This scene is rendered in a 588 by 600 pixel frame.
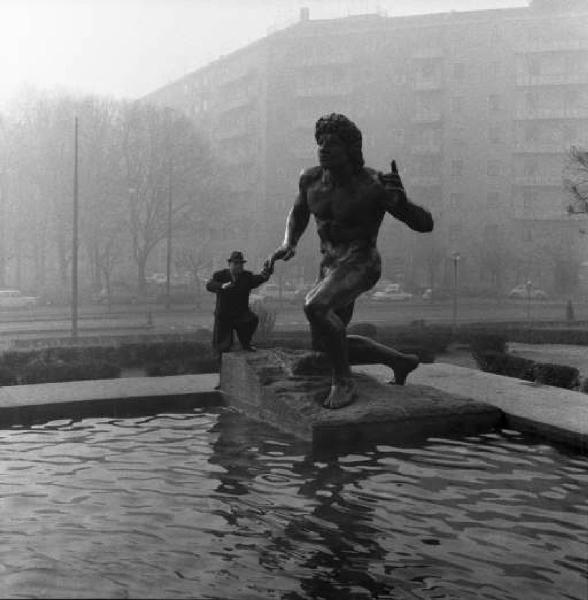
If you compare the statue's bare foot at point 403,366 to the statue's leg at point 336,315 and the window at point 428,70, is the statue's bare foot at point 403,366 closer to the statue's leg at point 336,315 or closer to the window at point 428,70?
the statue's leg at point 336,315

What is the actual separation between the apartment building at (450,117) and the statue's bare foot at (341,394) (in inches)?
1811

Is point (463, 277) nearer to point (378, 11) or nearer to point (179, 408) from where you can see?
point (378, 11)

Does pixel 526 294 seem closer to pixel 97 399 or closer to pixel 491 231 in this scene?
pixel 491 231

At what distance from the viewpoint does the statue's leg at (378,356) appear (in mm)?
7887

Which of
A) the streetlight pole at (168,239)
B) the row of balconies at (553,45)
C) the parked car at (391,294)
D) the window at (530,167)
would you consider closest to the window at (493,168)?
the window at (530,167)

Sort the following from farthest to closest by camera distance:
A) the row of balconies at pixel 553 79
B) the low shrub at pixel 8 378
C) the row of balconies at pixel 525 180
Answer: the row of balconies at pixel 553 79
the row of balconies at pixel 525 180
the low shrub at pixel 8 378

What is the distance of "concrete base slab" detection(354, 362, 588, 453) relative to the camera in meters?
6.89

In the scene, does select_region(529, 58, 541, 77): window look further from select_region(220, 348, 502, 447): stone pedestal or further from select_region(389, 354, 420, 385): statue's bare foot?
select_region(220, 348, 502, 447): stone pedestal

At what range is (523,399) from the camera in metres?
8.42

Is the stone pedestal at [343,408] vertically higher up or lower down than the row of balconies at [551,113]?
lower down

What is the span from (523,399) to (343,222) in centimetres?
259

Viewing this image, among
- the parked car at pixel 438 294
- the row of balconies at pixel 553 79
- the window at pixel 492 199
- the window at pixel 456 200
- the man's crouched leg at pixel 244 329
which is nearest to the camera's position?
the man's crouched leg at pixel 244 329

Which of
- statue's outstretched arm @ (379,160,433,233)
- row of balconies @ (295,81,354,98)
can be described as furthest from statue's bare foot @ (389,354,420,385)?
row of balconies @ (295,81,354,98)

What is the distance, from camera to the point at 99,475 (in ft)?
19.2
